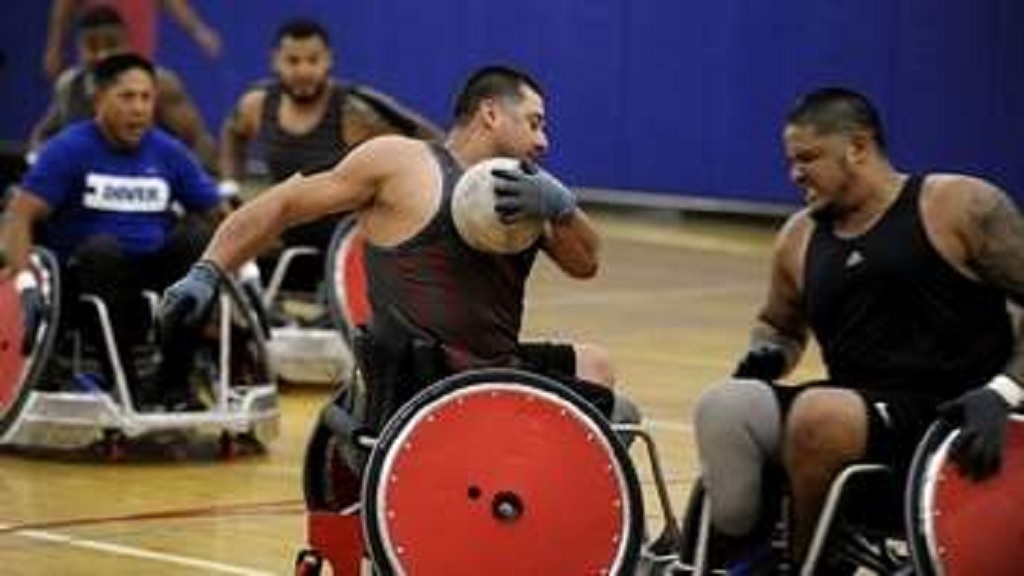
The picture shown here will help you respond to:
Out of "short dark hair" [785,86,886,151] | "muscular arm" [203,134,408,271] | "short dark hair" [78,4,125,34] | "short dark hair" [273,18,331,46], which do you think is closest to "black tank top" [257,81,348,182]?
"short dark hair" [273,18,331,46]

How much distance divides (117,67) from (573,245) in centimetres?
298

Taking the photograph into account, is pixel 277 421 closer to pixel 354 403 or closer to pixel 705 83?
pixel 354 403

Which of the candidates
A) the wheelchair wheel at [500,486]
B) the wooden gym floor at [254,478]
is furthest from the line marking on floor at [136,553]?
the wheelchair wheel at [500,486]

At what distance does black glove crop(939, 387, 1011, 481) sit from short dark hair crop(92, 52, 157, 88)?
392 cm

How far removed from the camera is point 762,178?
15.4 m

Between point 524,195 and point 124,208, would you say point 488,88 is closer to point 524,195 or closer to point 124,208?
point 524,195

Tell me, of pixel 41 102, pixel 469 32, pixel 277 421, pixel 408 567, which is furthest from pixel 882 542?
pixel 41 102

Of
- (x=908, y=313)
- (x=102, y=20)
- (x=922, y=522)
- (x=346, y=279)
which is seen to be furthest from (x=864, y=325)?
(x=102, y=20)

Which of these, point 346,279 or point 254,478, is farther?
point 346,279

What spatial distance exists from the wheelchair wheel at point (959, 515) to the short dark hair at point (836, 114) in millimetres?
762

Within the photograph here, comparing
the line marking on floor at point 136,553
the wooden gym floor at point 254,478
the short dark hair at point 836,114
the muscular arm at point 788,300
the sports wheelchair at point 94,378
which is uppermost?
the short dark hair at point 836,114

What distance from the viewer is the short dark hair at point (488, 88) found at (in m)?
6.49

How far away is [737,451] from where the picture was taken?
19.9 ft

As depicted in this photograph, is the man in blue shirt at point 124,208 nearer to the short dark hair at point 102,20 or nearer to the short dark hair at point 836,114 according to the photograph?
the short dark hair at point 102,20
